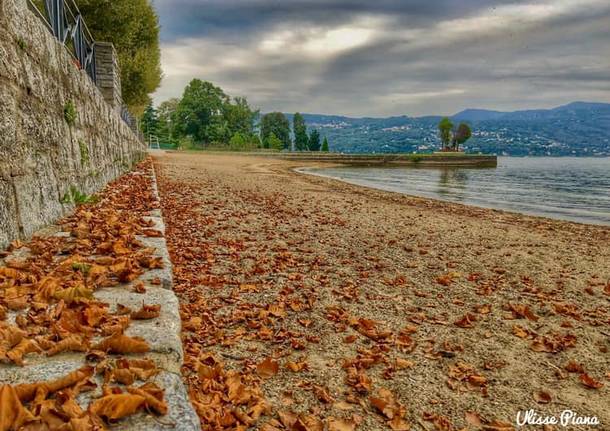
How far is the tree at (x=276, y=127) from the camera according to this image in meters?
132

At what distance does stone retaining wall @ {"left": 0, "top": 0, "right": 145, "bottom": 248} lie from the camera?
3.26 meters


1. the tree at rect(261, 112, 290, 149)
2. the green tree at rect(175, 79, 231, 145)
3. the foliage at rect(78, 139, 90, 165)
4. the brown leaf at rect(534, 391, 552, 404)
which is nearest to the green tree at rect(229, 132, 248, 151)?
the green tree at rect(175, 79, 231, 145)

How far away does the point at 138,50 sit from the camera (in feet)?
91.2

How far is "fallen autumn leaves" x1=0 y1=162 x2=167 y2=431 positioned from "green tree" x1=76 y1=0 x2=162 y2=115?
23.6m

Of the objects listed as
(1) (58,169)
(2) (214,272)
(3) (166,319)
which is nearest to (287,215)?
(2) (214,272)

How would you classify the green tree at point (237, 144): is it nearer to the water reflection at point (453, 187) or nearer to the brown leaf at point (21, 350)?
the water reflection at point (453, 187)

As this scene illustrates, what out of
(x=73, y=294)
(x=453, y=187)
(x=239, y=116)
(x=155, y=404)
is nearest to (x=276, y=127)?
(x=239, y=116)

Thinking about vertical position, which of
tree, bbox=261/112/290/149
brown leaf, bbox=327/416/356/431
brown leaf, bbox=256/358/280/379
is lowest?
brown leaf, bbox=327/416/356/431

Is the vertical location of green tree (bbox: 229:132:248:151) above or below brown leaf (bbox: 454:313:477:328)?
above

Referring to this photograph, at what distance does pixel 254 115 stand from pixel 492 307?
117m

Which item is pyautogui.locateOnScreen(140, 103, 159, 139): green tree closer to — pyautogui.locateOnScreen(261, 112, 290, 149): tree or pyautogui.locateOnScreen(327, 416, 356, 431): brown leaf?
pyautogui.locateOnScreen(261, 112, 290, 149): tree

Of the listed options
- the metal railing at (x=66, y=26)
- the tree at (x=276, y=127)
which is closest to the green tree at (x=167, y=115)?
the tree at (x=276, y=127)

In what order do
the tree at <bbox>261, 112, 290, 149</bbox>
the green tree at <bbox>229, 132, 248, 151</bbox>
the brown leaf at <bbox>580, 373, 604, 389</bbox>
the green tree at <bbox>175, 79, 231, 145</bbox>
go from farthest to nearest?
the tree at <bbox>261, 112, 290, 149</bbox>, the green tree at <bbox>175, 79, 231, 145</bbox>, the green tree at <bbox>229, 132, 248, 151</bbox>, the brown leaf at <bbox>580, 373, 604, 389</bbox>

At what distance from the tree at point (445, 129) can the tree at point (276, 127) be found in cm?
5034
